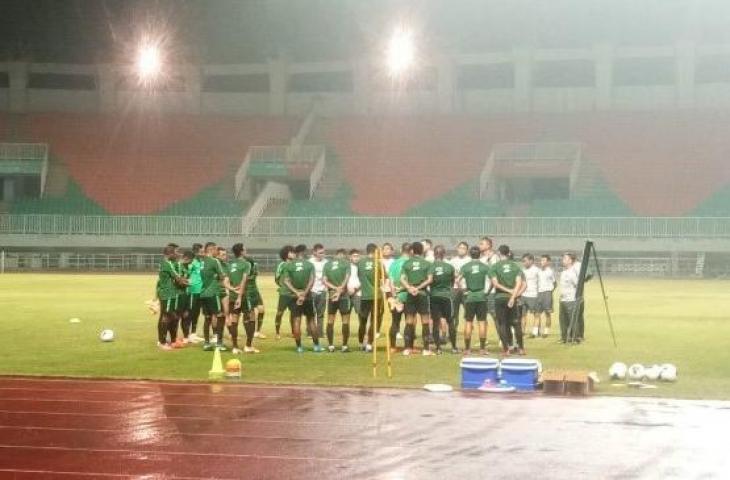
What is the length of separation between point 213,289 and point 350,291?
262cm

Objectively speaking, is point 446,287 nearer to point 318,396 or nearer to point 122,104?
point 318,396

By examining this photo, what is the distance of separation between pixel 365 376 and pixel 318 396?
1986 mm

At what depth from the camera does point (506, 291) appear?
17422 millimetres

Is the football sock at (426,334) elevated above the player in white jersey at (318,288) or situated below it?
below

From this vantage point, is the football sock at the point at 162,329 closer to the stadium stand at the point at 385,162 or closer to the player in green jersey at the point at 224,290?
the player in green jersey at the point at 224,290

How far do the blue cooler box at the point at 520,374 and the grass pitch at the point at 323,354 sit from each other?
0.97 metres

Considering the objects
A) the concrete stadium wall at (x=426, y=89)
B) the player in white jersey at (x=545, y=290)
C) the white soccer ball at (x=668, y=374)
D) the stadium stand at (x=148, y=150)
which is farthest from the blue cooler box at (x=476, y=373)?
the concrete stadium wall at (x=426, y=89)

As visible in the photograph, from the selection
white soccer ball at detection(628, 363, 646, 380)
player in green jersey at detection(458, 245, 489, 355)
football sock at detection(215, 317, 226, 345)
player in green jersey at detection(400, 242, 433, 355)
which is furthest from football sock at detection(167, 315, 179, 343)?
white soccer ball at detection(628, 363, 646, 380)

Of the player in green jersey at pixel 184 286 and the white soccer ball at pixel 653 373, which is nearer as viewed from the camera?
the white soccer ball at pixel 653 373

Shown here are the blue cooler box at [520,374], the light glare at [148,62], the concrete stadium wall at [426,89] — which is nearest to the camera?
the blue cooler box at [520,374]

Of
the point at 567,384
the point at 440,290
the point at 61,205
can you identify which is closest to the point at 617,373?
the point at 567,384

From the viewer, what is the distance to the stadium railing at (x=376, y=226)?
47875mm

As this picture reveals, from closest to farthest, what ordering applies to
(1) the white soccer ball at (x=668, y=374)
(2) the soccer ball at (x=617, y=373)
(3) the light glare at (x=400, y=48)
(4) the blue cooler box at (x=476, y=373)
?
1. (4) the blue cooler box at (x=476, y=373)
2. (1) the white soccer ball at (x=668, y=374)
3. (2) the soccer ball at (x=617, y=373)
4. (3) the light glare at (x=400, y=48)

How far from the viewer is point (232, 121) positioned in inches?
2475
